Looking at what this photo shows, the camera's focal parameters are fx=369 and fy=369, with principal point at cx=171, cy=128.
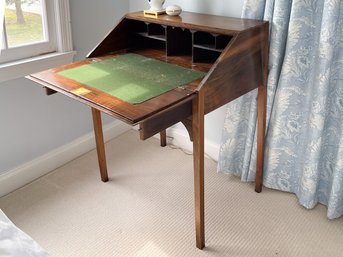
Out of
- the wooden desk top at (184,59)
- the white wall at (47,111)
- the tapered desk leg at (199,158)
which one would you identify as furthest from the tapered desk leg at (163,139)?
the tapered desk leg at (199,158)

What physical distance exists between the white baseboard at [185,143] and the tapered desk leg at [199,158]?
2.40 ft

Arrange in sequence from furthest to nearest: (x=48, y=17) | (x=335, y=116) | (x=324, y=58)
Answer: (x=48, y=17) < (x=335, y=116) < (x=324, y=58)

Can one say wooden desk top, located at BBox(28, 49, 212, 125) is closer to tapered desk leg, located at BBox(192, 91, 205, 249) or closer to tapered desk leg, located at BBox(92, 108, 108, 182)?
tapered desk leg, located at BBox(192, 91, 205, 249)

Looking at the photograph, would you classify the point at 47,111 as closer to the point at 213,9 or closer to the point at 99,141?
the point at 99,141

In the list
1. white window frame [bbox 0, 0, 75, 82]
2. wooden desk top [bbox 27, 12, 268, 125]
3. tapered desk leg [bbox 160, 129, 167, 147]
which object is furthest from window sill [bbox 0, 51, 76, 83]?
tapered desk leg [bbox 160, 129, 167, 147]

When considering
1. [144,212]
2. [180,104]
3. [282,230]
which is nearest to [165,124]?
[180,104]

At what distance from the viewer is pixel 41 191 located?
6.67ft

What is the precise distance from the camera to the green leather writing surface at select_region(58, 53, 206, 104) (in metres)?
1.39

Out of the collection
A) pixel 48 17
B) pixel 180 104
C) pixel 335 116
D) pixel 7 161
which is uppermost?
pixel 48 17

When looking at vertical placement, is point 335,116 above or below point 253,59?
below

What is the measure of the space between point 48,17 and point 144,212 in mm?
1162

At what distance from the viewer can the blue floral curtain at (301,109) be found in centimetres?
159

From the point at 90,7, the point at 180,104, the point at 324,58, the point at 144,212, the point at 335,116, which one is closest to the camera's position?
the point at 180,104

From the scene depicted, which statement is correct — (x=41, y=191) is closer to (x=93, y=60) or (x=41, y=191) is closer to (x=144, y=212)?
(x=144, y=212)
